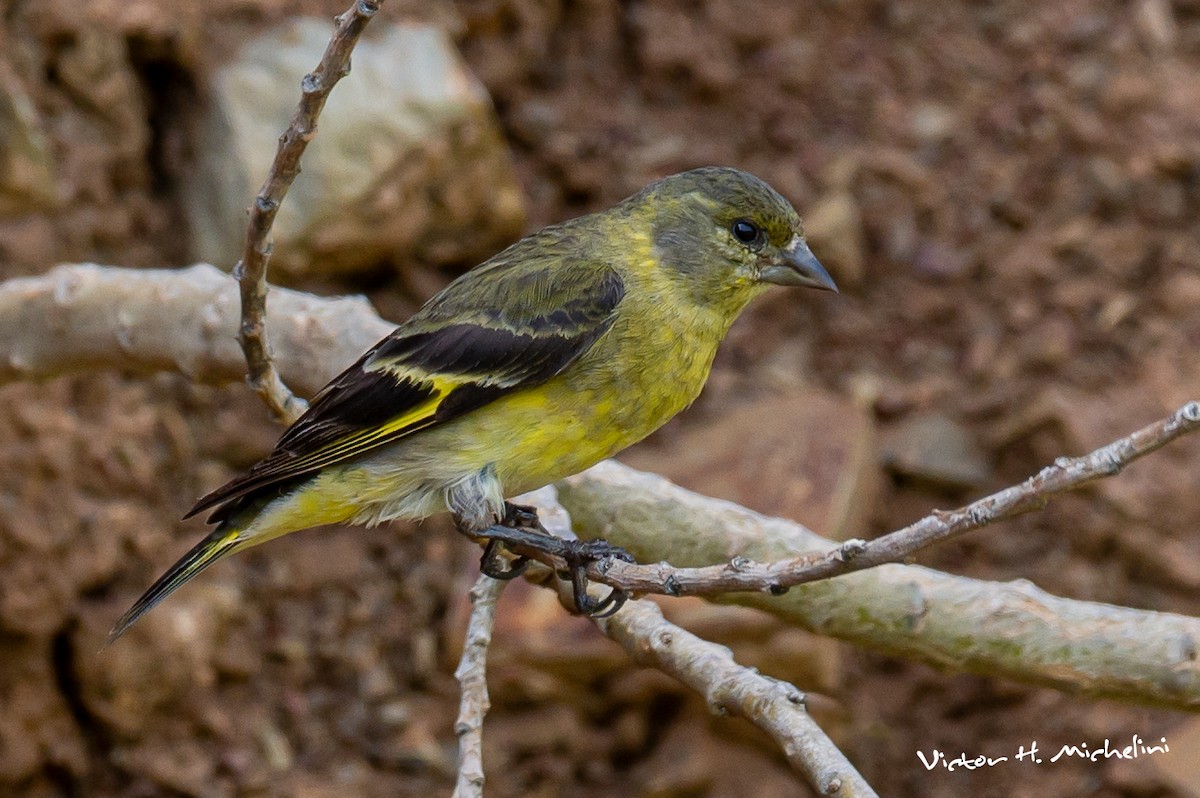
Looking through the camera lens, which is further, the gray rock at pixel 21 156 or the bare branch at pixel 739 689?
the gray rock at pixel 21 156

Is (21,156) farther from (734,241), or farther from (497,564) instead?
(734,241)

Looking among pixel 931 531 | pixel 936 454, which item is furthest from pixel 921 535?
pixel 936 454

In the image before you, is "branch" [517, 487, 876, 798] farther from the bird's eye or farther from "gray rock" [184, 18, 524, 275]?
"gray rock" [184, 18, 524, 275]

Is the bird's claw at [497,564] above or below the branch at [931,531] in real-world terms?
below

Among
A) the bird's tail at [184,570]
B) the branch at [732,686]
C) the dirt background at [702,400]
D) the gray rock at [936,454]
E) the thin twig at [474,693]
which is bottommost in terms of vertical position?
the gray rock at [936,454]

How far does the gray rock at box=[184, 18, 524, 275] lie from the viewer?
18.5 feet

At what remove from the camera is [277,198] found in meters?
3.07

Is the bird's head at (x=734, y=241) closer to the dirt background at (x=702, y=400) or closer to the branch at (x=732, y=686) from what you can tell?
the branch at (x=732, y=686)

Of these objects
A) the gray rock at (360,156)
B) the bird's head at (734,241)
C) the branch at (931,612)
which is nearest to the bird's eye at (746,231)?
the bird's head at (734,241)

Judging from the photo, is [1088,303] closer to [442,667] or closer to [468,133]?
[468,133]

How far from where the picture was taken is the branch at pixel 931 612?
3742 mm

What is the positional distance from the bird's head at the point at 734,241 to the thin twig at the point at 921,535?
1123 mm

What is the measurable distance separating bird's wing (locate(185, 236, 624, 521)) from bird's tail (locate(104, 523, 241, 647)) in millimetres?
90

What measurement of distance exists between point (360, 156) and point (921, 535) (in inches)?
150
